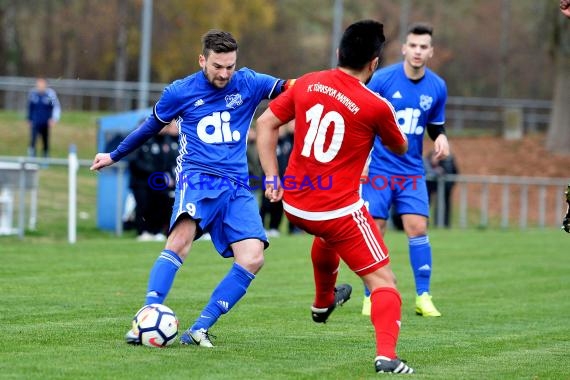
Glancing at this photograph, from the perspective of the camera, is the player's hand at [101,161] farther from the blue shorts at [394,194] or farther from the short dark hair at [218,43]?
the blue shorts at [394,194]

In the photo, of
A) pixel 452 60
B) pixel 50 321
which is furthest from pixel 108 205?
pixel 452 60

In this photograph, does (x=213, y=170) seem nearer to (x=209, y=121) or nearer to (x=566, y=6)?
(x=209, y=121)

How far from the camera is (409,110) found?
10250mm

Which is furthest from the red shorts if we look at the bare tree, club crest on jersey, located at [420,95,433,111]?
the bare tree

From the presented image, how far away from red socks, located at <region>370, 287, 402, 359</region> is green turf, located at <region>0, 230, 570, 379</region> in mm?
189

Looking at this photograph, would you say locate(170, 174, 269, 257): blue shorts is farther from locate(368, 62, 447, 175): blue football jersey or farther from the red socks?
locate(368, 62, 447, 175): blue football jersey

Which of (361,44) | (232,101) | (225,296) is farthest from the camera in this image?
(232,101)

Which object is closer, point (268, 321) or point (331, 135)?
point (331, 135)

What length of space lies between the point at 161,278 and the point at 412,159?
337 centimetres

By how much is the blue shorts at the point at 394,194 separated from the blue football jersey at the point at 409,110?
7cm

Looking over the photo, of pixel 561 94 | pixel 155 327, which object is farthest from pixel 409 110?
pixel 561 94

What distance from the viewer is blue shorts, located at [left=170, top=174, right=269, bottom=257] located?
25.8 ft

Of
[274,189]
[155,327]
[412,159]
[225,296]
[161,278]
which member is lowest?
[155,327]

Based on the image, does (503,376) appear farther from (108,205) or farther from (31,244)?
(108,205)
